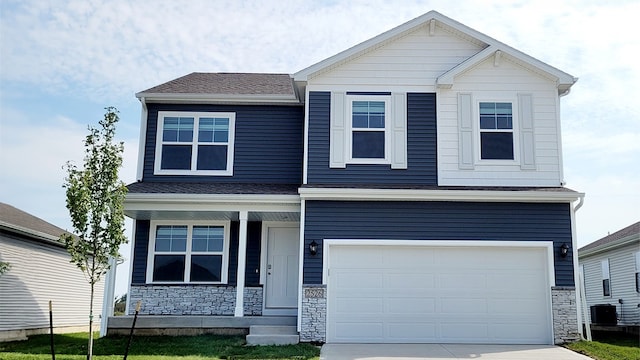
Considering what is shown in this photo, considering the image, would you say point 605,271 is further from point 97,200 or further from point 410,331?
point 97,200

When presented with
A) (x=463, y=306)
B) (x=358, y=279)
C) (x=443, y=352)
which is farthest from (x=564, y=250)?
(x=358, y=279)

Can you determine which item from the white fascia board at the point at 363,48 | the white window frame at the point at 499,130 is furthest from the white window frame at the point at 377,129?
the white window frame at the point at 499,130

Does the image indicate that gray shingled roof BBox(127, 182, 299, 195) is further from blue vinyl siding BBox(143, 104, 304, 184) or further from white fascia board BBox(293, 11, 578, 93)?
white fascia board BBox(293, 11, 578, 93)

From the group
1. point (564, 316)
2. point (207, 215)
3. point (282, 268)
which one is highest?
point (207, 215)

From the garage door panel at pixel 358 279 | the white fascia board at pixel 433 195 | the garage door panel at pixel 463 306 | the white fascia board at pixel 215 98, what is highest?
the white fascia board at pixel 215 98

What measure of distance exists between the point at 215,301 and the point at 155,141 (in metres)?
3.94

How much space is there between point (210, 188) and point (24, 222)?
631 cm

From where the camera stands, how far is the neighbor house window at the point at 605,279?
69.8 feet

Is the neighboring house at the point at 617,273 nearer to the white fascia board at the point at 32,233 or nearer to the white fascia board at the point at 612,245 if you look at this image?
the white fascia board at the point at 612,245

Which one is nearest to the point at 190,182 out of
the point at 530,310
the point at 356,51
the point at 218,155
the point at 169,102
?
the point at 218,155

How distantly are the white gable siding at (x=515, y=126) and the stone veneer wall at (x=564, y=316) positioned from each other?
7.46 feet

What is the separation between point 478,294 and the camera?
42.4 feet

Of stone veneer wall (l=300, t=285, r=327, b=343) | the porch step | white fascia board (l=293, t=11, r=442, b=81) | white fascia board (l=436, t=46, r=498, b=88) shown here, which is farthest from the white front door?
white fascia board (l=436, t=46, r=498, b=88)

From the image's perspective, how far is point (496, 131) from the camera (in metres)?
13.8
